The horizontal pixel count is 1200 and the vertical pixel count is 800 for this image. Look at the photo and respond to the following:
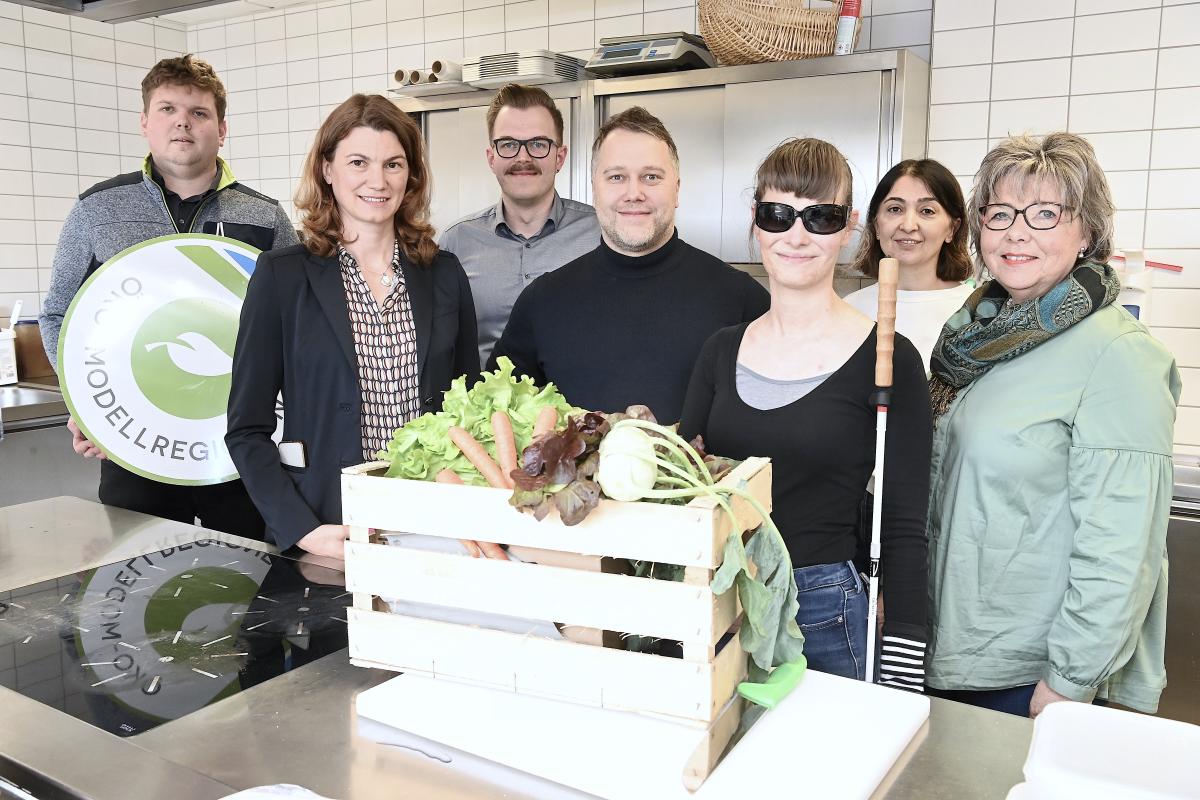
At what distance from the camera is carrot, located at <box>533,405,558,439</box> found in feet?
3.47

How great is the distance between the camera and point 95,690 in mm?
1139

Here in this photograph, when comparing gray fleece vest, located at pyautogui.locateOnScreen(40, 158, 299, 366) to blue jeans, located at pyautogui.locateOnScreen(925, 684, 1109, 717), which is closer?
blue jeans, located at pyautogui.locateOnScreen(925, 684, 1109, 717)

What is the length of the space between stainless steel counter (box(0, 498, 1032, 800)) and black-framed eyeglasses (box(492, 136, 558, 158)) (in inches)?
64.9

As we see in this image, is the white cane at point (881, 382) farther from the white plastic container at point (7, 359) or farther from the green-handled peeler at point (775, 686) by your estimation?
the white plastic container at point (7, 359)

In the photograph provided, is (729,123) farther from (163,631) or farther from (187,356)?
(163,631)

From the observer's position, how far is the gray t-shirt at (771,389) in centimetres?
150

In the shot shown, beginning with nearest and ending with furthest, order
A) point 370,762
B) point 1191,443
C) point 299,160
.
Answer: point 370,762 → point 1191,443 → point 299,160

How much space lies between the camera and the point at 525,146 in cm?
250

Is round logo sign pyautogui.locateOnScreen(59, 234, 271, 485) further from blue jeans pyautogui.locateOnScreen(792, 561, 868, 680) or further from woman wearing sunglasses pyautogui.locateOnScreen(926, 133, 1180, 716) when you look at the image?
woman wearing sunglasses pyautogui.locateOnScreen(926, 133, 1180, 716)

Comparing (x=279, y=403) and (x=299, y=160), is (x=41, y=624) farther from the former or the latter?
(x=299, y=160)

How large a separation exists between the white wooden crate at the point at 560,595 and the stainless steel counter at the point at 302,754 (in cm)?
9

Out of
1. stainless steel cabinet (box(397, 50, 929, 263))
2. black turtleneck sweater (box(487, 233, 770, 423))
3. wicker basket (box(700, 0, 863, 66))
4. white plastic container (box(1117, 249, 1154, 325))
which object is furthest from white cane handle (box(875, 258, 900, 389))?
wicker basket (box(700, 0, 863, 66))

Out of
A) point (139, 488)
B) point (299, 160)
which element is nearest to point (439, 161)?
point (299, 160)

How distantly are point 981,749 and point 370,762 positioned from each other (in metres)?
0.66
